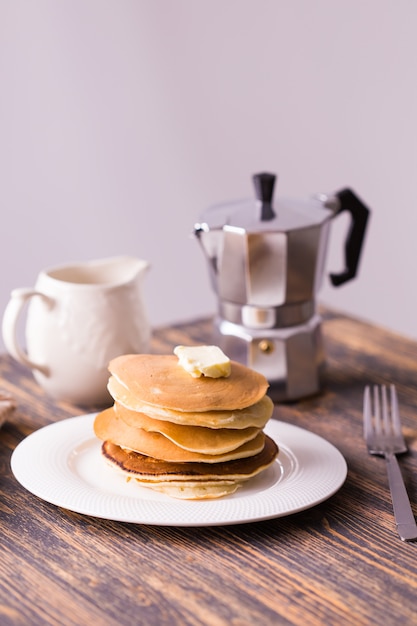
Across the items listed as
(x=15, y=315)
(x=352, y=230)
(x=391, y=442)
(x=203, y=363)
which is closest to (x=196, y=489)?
(x=203, y=363)

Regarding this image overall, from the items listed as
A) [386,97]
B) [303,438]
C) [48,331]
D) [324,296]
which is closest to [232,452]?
[303,438]

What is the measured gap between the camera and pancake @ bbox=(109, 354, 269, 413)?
33.9 inches

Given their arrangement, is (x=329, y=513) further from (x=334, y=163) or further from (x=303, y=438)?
(x=334, y=163)

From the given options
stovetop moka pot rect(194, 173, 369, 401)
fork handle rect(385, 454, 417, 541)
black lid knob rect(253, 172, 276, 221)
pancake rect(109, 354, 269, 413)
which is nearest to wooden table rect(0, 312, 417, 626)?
fork handle rect(385, 454, 417, 541)

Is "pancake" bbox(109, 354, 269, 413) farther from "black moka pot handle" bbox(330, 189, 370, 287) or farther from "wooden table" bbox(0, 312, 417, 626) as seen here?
"black moka pot handle" bbox(330, 189, 370, 287)

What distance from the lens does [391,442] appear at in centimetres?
105

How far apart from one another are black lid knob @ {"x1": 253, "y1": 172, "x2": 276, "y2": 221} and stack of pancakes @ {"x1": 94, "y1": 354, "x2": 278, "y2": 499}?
1.13 ft

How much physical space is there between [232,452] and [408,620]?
25 cm

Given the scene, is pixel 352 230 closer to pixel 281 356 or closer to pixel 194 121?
pixel 281 356

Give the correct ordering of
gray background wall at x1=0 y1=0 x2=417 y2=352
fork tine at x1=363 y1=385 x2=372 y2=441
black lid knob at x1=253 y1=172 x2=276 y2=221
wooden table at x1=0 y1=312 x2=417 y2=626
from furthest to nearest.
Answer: gray background wall at x1=0 y1=0 x2=417 y2=352 → black lid knob at x1=253 y1=172 x2=276 y2=221 → fork tine at x1=363 y1=385 x2=372 y2=441 → wooden table at x1=0 y1=312 x2=417 y2=626

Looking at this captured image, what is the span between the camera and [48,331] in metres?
1.16

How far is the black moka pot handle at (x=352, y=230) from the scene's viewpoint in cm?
128

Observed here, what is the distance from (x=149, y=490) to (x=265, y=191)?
49 cm

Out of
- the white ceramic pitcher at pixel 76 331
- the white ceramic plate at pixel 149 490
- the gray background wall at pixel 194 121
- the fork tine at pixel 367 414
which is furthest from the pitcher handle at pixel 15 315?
the gray background wall at pixel 194 121
